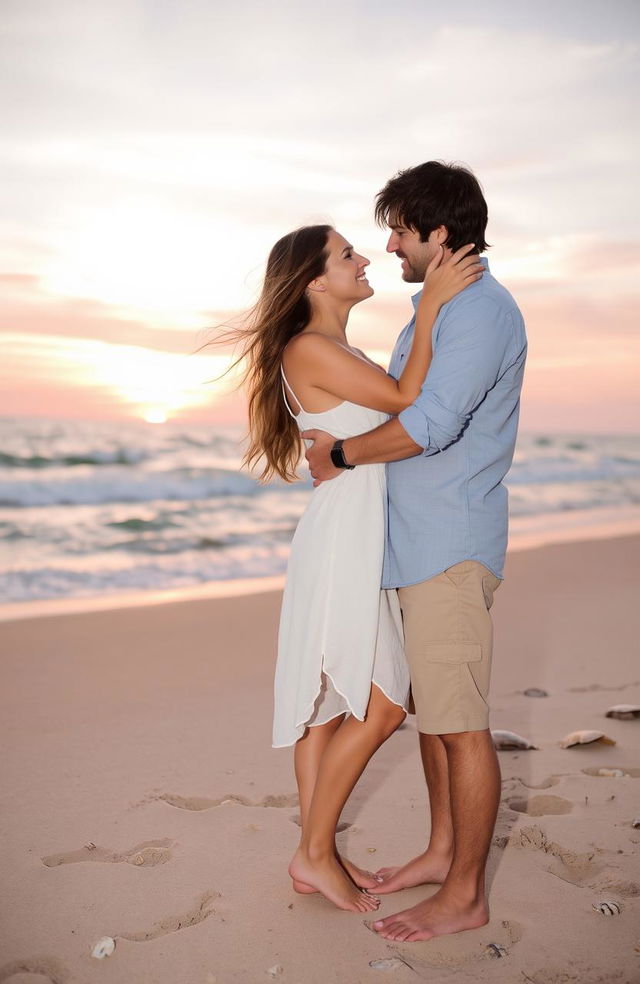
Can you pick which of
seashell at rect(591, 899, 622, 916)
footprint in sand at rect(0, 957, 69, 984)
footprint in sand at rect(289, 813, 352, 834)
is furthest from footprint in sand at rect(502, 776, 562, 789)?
footprint in sand at rect(0, 957, 69, 984)

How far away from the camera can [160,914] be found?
2686 millimetres

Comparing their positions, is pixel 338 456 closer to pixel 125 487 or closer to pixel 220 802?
pixel 220 802

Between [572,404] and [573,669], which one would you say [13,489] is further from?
[572,404]

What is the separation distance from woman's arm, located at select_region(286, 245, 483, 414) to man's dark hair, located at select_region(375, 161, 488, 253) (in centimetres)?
8

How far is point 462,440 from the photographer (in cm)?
259

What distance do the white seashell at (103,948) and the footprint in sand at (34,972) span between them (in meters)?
Answer: 0.09

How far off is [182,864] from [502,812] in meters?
1.30

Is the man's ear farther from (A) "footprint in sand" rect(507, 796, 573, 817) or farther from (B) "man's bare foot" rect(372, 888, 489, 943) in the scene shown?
(A) "footprint in sand" rect(507, 796, 573, 817)

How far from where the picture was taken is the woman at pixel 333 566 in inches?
107

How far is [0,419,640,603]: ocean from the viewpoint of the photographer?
31.6 ft

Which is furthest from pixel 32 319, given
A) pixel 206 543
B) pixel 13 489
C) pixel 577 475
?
pixel 577 475

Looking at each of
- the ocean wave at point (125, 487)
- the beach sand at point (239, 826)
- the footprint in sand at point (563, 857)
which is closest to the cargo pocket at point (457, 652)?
the beach sand at point (239, 826)

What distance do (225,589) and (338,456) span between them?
5.78m

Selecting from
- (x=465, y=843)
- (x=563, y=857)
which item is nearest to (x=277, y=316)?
(x=465, y=843)
